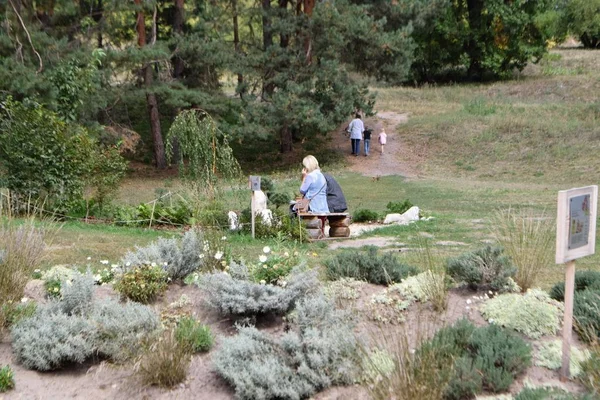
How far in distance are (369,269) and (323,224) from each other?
5865mm

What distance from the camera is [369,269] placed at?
25.8ft

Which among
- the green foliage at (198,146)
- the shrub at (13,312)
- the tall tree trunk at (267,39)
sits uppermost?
the tall tree trunk at (267,39)

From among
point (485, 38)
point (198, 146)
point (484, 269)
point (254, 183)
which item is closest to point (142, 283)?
point (484, 269)

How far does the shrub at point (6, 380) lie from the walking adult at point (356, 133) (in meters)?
26.6

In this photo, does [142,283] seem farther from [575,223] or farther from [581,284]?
[581,284]

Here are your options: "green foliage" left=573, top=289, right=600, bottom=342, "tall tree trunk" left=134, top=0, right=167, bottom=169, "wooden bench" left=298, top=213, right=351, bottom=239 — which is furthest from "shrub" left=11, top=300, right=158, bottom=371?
"tall tree trunk" left=134, top=0, right=167, bottom=169

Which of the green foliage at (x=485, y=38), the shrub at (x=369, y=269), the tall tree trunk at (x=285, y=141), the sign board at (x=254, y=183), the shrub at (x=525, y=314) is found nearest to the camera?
the shrub at (x=525, y=314)

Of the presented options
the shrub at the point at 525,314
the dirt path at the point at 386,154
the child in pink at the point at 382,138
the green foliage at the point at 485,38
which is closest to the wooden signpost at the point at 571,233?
the shrub at the point at 525,314

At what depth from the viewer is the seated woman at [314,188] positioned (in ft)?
44.9

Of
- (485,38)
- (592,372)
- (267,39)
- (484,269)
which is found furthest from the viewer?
(485,38)

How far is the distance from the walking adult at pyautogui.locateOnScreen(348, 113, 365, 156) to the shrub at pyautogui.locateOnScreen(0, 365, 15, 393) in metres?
26.6

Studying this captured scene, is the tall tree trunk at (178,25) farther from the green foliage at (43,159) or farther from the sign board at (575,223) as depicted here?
the sign board at (575,223)

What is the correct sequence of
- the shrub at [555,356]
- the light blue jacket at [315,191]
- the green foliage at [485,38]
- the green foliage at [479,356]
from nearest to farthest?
the green foliage at [479,356], the shrub at [555,356], the light blue jacket at [315,191], the green foliage at [485,38]

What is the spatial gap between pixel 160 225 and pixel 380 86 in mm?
31767
